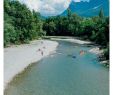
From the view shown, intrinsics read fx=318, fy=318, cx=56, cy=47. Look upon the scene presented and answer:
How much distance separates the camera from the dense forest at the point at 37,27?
1524 inches

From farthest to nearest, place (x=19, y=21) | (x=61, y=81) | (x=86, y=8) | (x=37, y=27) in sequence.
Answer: (x=86, y=8) → (x=37, y=27) → (x=19, y=21) → (x=61, y=81)

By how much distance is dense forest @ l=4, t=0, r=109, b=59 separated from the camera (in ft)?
127

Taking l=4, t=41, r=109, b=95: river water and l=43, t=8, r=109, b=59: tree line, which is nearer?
l=4, t=41, r=109, b=95: river water

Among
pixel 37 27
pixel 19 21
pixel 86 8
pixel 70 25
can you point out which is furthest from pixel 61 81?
pixel 86 8

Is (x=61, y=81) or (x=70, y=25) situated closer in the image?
(x=61, y=81)

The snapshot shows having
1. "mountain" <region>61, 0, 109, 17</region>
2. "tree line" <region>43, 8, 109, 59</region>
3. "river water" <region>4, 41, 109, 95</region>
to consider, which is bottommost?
"river water" <region>4, 41, 109, 95</region>

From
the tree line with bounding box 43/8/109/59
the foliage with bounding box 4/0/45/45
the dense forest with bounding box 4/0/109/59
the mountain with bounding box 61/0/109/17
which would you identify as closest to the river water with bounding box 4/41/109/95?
the dense forest with bounding box 4/0/109/59

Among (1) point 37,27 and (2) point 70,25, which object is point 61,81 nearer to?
(1) point 37,27

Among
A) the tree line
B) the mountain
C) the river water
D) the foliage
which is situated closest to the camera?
the river water

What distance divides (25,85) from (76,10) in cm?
7854

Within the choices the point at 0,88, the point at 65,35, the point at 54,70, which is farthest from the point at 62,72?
the point at 65,35

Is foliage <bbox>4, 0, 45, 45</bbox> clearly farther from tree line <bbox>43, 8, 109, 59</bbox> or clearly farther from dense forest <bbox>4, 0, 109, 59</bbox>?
tree line <bbox>43, 8, 109, 59</bbox>

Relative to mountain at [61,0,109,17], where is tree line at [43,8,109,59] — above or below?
below

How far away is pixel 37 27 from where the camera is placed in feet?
176
